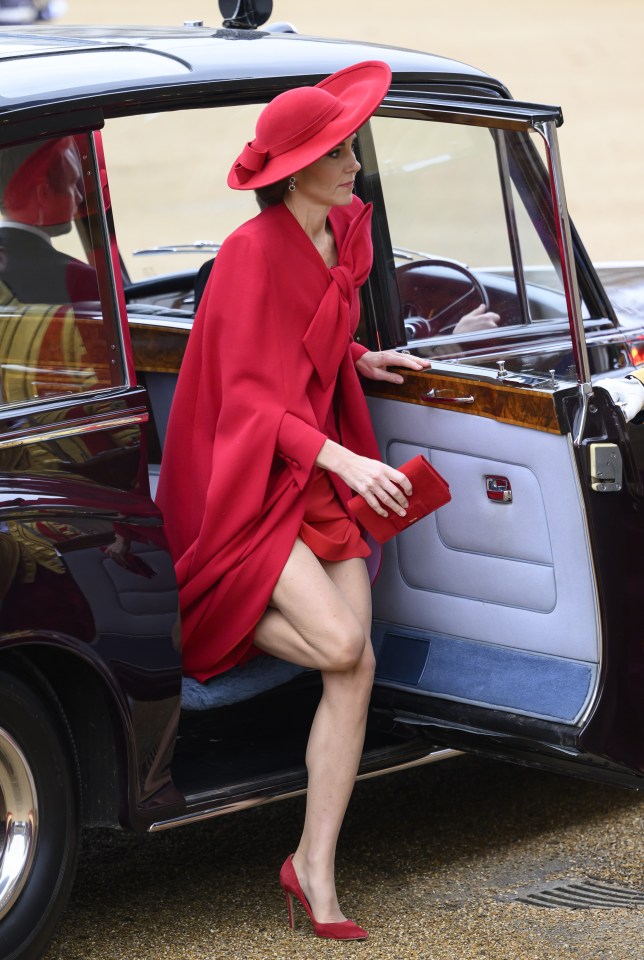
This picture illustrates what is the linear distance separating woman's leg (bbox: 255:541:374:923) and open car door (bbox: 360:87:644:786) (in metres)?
0.37

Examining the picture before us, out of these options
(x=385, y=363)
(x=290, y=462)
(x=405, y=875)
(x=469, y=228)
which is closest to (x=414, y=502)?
(x=290, y=462)

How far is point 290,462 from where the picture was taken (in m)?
3.35

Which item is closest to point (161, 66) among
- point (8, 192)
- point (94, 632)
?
point (8, 192)

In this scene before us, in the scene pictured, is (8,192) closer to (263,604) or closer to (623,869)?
(263,604)

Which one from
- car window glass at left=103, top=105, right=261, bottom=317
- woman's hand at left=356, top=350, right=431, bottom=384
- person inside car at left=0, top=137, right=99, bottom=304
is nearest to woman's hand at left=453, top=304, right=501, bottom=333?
woman's hand at left=356, top=350, right=431, bottom=384

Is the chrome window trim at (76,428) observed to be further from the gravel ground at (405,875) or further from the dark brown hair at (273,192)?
the gravel ground at (405,875)

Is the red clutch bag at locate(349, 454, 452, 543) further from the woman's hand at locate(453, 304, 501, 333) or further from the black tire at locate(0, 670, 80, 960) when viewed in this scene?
the woman's hand at locate(453, 304, 501, 333)

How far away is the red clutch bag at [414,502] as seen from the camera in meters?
3.29

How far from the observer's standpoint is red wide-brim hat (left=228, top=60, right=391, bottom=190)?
129 inches

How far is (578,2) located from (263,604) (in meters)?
33.8

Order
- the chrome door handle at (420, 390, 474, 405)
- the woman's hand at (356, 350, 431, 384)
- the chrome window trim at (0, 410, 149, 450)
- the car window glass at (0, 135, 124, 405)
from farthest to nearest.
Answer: the woman's hand at (356, 350, 431, 384) < the chrome door handle at (420, 390, 474, 405) < the car window glass at (0, 135, 124, 405) < the chrome window trim at (0, 410, 149, 450)

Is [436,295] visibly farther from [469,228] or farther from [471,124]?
[471,124]

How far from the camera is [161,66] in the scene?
11.5ft

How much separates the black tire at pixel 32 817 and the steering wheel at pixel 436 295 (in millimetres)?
1585
